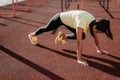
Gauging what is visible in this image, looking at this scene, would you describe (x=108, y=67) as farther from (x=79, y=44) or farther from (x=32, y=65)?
(x=32, y=65)

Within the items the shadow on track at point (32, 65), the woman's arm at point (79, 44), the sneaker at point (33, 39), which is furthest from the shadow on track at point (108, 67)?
the sneaker at point (33, 39)

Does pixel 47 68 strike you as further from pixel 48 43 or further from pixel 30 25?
pixel 30 25

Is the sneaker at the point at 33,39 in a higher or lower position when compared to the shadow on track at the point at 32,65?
higher

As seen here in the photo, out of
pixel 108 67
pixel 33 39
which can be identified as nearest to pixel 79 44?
pixel 108 67

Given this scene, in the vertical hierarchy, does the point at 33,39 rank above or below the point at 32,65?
above

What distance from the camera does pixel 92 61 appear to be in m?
7.16

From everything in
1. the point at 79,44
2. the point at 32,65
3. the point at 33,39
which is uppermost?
the point at 79,44

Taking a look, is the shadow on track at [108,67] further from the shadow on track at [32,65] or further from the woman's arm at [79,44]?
the shadow on track at [32,65]

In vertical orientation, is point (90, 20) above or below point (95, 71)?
above

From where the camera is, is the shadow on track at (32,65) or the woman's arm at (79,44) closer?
the shadow on track at (32,65)

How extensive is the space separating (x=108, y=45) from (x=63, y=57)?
1.79 meters

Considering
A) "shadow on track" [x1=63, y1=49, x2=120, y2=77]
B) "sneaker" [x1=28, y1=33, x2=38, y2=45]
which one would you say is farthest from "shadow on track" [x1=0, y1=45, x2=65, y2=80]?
"shadow on track" [x1=63, y1=49, x2=120, y2=77]

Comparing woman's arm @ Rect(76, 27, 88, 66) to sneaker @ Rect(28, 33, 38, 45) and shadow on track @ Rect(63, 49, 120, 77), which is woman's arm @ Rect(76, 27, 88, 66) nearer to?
shadow on track @ Rect(63, 49, 120, 77)

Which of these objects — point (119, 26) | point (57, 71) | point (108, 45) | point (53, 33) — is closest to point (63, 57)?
point (57, 71)
